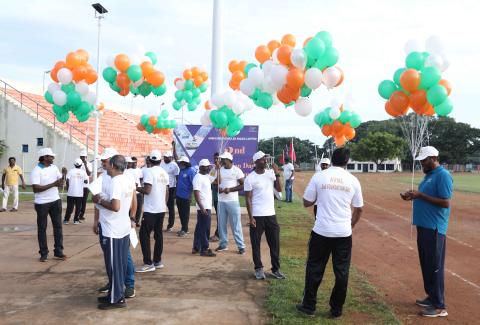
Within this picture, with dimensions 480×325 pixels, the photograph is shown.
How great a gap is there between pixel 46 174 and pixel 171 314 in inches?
143

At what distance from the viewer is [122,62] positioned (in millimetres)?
11609

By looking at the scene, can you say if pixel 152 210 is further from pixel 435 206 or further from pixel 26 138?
pixel 26 138

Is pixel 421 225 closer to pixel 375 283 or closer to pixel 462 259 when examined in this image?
pixel 375 283

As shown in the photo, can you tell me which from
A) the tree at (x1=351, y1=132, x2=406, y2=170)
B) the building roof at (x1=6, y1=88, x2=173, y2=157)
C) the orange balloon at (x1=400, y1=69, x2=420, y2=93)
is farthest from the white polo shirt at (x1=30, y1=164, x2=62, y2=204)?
the tree at (x1=351, y1=132, x2=406, y2=170)

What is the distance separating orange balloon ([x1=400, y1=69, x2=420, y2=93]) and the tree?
2649 inches

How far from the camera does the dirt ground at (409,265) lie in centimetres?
506

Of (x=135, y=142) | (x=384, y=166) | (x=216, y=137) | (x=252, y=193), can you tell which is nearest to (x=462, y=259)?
(x=252, y=193)

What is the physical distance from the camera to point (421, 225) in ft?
16.5

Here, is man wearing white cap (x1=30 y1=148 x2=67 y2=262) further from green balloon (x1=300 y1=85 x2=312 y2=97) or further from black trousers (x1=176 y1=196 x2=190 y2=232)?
green balloon (x1=300 y1=85 x2=312 y2=97)

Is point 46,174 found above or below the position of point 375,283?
above

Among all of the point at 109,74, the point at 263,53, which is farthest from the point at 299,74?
the point at 109,74

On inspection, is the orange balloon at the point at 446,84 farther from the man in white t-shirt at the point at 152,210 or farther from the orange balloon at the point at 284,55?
the man in white t-shirt at the point at 152,210

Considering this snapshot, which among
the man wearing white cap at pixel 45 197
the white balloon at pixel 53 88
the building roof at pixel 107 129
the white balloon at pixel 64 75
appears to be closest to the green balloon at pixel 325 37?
the man wearing white cap at pixel 45 197

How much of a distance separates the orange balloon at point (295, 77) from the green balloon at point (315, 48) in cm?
39
